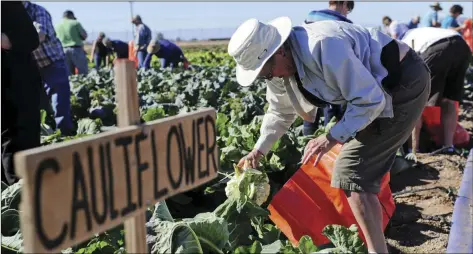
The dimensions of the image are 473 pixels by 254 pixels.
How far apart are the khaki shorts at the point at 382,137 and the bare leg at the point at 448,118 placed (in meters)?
2.90

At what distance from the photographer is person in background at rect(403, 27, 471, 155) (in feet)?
17.5

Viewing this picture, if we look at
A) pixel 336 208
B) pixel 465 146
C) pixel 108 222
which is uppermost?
pixel 108 222

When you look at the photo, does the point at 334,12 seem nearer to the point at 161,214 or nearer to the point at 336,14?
the point at 336,14

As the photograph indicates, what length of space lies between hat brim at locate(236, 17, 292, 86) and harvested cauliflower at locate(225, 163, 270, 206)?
2.50 feet

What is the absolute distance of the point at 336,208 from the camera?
3.28m

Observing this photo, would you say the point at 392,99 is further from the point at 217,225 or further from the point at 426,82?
the point at 217,225

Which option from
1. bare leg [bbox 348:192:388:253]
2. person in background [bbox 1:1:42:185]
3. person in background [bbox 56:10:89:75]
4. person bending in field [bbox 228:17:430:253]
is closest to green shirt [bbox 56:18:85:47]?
person in background [bbox 56:10:89:75]

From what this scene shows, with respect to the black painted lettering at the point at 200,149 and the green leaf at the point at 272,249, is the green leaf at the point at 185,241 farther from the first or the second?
the black painted lettering at the point at 200,149

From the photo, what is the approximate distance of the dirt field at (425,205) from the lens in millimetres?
3541

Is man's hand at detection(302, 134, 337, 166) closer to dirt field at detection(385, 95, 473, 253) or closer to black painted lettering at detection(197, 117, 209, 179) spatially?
black painted lettering at detection(197, 117, 209, 179)

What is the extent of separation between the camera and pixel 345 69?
2.52m

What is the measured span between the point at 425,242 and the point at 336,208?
71cm

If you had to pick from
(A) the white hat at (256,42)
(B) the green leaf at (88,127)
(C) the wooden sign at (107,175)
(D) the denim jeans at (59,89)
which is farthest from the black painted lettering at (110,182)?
(D) the denim jeans at (59,89)

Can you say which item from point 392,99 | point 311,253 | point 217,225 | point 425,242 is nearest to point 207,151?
point 217,225
